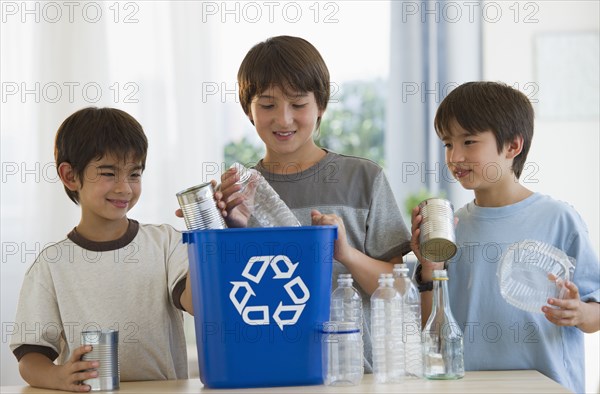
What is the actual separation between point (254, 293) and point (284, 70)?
20.0 inches

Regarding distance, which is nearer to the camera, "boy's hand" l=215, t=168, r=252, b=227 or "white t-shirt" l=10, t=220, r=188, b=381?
"boy's hand" l=215, t=168, r=252, b=227

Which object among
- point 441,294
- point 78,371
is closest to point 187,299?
point 78,371

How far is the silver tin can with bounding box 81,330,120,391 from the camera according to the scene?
1.39 metres

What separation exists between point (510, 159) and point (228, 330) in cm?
73

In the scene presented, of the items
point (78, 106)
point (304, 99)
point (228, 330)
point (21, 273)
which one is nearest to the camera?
point (228, 330)

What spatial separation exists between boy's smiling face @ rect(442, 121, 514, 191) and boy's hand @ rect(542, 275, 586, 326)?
272mm

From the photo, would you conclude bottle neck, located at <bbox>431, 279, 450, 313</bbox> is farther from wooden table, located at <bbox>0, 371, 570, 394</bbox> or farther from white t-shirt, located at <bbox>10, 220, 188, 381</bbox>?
white t-shirt, located at <bbox>10, 220, 188, 381</bbox>

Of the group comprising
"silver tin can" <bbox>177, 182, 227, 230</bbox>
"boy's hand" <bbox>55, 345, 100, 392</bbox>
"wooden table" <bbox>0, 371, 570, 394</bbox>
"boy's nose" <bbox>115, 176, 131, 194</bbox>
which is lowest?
"wooden table" <bbox>0, 371, 570, 394</bbox>

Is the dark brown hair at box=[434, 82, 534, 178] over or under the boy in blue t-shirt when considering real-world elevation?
over

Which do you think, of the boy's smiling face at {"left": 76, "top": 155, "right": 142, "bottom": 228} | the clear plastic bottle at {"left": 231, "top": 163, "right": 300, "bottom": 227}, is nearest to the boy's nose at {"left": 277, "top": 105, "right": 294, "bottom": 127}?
the clear plastic bottle at {"left": 231, "top": 163, "right": 300, "bottom": 227}

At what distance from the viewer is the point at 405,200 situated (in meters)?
3.76

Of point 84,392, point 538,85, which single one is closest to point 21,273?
point 84,392

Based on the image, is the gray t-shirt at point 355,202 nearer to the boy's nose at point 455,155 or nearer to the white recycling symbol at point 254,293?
the boy's nose at point 455,155

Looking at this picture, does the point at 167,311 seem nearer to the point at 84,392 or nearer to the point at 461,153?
the point at 84,392
